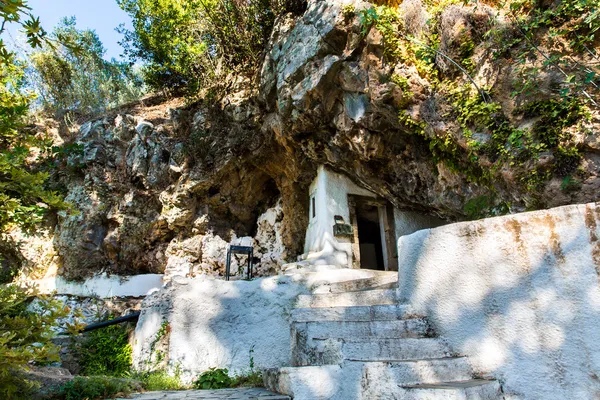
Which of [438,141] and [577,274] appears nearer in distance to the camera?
[577,274]

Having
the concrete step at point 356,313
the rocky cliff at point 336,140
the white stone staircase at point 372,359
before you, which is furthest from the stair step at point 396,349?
the rocky cliff at point 336,140

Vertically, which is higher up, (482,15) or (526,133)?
(482,15)

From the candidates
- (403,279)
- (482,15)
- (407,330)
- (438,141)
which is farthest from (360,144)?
(407,330)

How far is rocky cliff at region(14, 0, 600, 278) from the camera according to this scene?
192 inches

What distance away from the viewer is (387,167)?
7.81 metres

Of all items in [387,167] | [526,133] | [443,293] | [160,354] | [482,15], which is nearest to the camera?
[443,293]

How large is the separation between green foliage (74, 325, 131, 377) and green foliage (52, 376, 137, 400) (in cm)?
198

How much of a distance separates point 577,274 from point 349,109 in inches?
215

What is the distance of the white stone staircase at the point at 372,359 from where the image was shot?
238cm

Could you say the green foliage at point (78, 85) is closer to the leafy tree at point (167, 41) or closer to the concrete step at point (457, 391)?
the leafy tree at point (167, 41)

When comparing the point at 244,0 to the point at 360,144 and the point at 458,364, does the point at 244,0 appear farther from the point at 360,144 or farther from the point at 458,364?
the point at 458,364

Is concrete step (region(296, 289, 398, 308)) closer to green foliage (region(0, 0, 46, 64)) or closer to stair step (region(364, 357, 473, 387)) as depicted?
stair step (region(364, 357, 473, 387))

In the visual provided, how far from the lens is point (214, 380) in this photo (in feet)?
13.3

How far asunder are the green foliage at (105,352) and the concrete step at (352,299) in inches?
106
